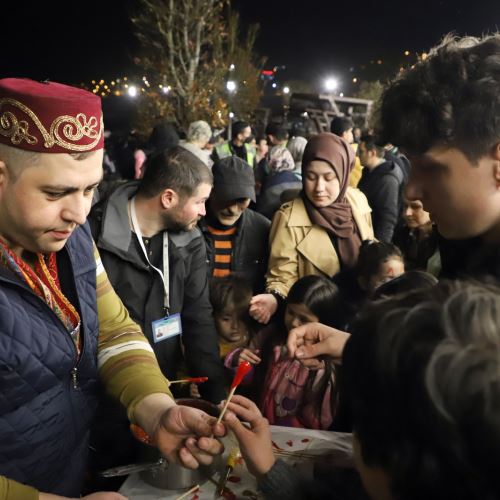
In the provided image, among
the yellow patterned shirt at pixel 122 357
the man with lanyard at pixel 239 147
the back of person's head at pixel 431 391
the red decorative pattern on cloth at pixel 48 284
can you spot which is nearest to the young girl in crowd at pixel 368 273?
the yellow patterned shirt at pixel 122 357

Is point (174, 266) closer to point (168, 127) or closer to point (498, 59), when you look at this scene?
point (498, 59)

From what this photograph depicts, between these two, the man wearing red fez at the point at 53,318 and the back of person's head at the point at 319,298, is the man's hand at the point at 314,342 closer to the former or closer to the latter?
the man wearing red fez at the point at 53,318

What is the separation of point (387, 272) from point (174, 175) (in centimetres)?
148

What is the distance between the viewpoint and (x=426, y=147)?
1369 millimetres

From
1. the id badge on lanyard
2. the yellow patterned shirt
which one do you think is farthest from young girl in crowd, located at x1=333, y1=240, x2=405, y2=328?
the yellow patterned shirt

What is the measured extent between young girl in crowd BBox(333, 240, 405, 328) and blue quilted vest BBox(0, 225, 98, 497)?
1.74 meters

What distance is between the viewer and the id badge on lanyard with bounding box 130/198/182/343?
2459mm

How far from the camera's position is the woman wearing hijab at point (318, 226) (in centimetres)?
323

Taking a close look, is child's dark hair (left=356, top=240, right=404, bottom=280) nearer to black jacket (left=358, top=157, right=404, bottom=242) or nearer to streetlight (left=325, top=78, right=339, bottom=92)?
black jacket (left=358, top=157, right=404, bottom=242)

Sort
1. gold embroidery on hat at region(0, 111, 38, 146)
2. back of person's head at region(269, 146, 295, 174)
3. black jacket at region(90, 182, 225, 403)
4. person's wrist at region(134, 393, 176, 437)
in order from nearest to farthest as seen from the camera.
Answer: gold embroidery on hat at region(0, 111, 38, 146), person's wrist at region(134, 393, 176, 437), black jacket at region(90, 182, 225, 403), back of person's head at region(269, 146, 295, 174)

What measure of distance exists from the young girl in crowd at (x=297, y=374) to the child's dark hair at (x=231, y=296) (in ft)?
0.85

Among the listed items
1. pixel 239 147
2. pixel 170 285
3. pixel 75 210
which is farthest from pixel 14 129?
pixel 239 147

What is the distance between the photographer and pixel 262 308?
2.91 metres

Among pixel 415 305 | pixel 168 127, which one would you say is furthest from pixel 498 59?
pixel 168 127
